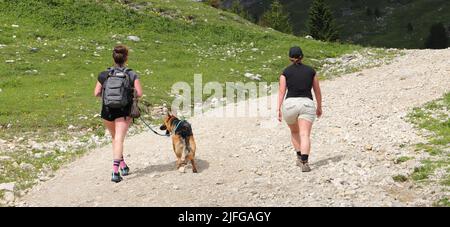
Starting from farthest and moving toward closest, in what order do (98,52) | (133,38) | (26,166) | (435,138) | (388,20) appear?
(388,20) → (133,38) → (98,52) → (26,166) → (435,138)

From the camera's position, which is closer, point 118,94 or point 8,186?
point 118,94

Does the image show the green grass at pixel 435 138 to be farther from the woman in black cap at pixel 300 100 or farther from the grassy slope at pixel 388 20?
the grassy slope at pixel 388 20

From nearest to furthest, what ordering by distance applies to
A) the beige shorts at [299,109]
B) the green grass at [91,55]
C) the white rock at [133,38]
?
1. the beige shorts at [299,109]
2. the green grass at [91,55]
3. the white rock at [133,38]

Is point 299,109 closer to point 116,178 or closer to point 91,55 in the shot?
point 116,178

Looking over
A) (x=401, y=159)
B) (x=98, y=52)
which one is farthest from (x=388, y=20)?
(x=401, y=159)

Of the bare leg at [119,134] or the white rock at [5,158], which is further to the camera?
the white rock at [5,158]

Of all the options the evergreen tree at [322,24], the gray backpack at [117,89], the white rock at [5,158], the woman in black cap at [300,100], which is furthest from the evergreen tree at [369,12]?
the gray backpack at [117,89]

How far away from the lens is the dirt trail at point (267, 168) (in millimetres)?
10047

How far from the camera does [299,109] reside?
11.3m

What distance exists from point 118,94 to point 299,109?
383 cm

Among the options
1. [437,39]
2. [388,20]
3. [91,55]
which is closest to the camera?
[91,55]

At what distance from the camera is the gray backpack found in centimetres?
1150

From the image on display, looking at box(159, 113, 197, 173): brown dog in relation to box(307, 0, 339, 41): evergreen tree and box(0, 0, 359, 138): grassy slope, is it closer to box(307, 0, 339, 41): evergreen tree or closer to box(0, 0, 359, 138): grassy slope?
box(0, 0, 359, 138): grassy slope
